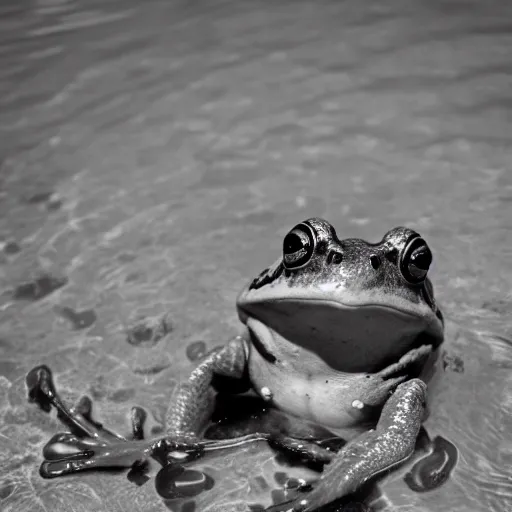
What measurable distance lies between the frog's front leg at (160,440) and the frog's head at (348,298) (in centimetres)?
34

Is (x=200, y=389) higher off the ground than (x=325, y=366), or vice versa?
(x=325, y=366)

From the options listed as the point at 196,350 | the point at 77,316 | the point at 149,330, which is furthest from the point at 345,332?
the point at 77,316

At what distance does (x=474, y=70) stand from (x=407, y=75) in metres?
0.57

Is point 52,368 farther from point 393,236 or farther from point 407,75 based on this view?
point 407,75

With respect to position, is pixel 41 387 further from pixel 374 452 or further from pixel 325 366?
pixel 374 452

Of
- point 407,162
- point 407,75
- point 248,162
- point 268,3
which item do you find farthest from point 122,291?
point 268,3

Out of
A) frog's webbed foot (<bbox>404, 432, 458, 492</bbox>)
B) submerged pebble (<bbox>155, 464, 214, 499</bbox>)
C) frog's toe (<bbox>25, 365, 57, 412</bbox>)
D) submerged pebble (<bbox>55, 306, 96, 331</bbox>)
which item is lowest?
frog's webbed foot (<bbox>404, 432, 458, 492</bbox>)

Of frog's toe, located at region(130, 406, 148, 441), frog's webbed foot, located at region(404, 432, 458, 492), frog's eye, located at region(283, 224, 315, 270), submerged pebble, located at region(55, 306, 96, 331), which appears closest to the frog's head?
frog's eye, located at region(283, 224, 315, 270)

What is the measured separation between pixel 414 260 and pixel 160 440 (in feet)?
4.14

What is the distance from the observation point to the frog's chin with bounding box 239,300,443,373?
8.71 ft

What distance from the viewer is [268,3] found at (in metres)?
7.62

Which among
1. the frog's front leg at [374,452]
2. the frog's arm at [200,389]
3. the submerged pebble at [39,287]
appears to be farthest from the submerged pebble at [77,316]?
the frog's front leg at [374,452]

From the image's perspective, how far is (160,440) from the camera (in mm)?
2922

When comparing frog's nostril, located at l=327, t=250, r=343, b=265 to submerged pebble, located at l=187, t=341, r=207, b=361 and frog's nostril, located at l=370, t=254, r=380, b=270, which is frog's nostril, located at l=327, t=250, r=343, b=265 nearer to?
frog's nostril, located at l=370, t=254, r=380, b=270
